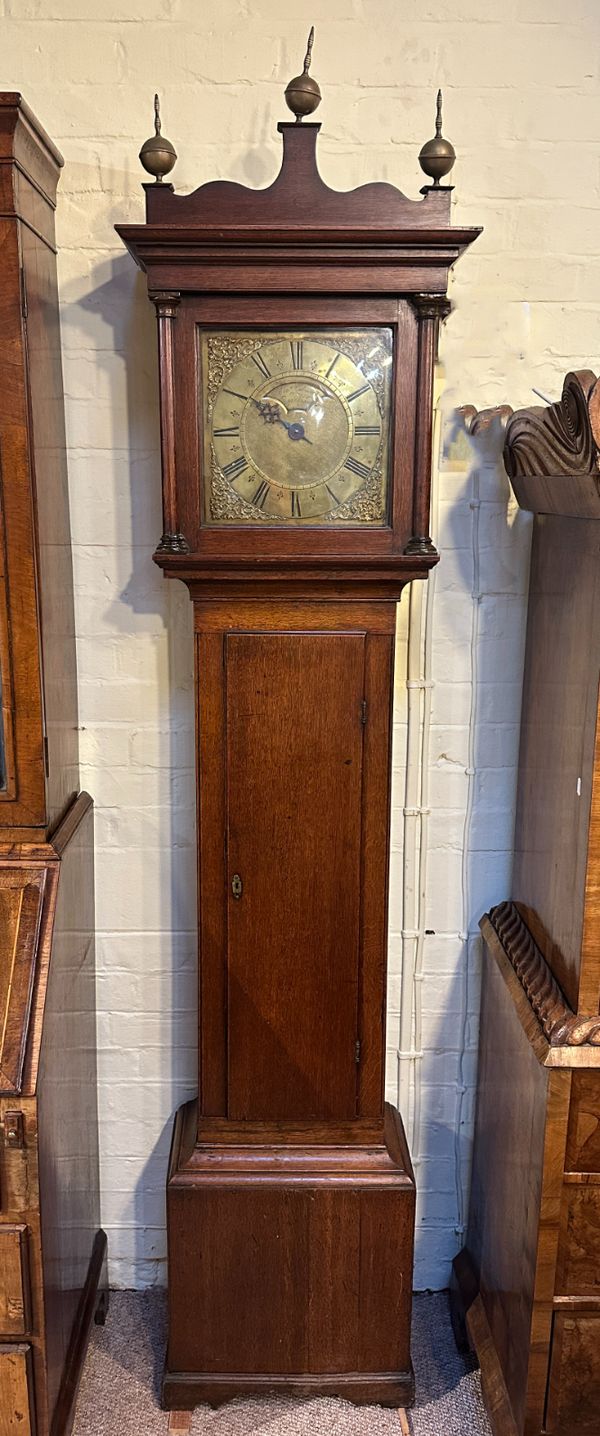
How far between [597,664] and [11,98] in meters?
1.12

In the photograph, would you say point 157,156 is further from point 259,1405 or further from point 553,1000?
point 259,1405

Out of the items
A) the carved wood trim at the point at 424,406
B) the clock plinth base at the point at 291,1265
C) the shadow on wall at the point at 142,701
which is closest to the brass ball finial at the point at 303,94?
the carved wood trim at the point at 424,406

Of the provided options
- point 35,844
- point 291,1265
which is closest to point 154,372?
point 35,844

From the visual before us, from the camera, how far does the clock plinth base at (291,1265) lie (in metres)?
1.86

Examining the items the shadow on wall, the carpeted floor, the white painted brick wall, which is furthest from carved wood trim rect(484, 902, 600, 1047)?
the carpeted floor

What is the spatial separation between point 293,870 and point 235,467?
0.66 m

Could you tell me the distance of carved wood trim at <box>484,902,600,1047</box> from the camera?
62.7 inches

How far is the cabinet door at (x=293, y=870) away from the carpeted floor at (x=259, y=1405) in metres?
0.54

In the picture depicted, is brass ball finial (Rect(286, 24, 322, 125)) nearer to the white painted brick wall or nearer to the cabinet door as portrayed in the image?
the white painted brick wall

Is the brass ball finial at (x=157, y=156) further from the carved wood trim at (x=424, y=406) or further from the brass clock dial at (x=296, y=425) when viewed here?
the carved wood trim at (x=424, y=406)

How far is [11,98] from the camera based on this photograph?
148 cm

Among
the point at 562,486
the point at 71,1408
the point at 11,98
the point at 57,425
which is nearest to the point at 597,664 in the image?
the point at 562,486

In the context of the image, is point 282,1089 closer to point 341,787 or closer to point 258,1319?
point 258,1319

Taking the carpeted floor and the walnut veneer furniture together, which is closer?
the walnut veneer furniture
